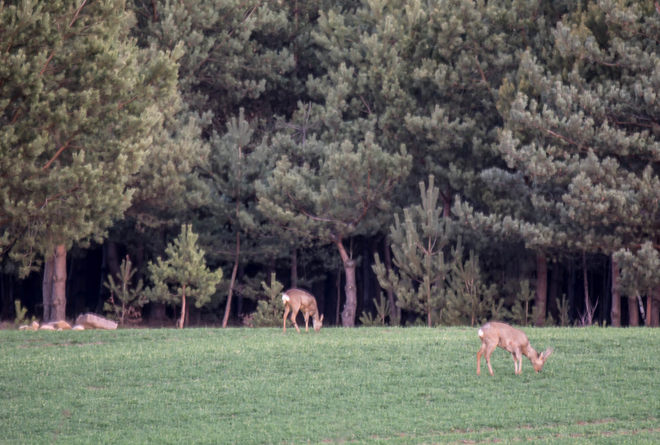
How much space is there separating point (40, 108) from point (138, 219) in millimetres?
11496

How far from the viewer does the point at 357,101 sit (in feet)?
113

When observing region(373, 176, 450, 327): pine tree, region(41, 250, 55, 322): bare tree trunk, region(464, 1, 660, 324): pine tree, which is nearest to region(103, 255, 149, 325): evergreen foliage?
region(41, 250, 55, 322): bare tree trunk

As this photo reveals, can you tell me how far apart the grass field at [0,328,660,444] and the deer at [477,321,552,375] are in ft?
0.83

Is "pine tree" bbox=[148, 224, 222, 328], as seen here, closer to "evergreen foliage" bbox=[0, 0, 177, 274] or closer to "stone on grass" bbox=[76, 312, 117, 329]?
"stone on grass" bbox=[76, 312, 117, 329]

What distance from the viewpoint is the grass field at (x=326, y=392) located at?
1180cm

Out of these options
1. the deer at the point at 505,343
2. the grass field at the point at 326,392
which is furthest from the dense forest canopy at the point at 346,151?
the deer at the point at 505,343

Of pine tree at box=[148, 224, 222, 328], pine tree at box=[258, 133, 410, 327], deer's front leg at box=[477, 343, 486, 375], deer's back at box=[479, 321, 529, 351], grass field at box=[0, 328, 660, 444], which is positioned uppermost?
pine tree at box=[258, 133, 410, 327]

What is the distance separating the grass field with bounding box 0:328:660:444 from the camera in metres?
11.8

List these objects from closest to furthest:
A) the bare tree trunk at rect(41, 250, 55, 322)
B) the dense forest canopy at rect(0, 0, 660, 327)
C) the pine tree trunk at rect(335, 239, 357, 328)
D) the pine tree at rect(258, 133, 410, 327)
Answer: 1. the dense forest canopy at rect(0, 0, 660, 327)
2. the bare tree trunk at rect(41, 250, 55, 322)
3. the pine tree at rect(258, 133, 410, 327)
4. the pine tree trunk at rect(335, 239, 357, 328)

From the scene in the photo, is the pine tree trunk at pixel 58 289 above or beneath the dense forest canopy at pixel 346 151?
beneath

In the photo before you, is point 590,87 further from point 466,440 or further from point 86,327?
point 466,440

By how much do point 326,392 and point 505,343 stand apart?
3022 mm

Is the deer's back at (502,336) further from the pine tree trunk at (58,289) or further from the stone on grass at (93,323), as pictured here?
the pine tree trunk at (58,289)

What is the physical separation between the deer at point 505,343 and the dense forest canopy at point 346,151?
1022 cm
